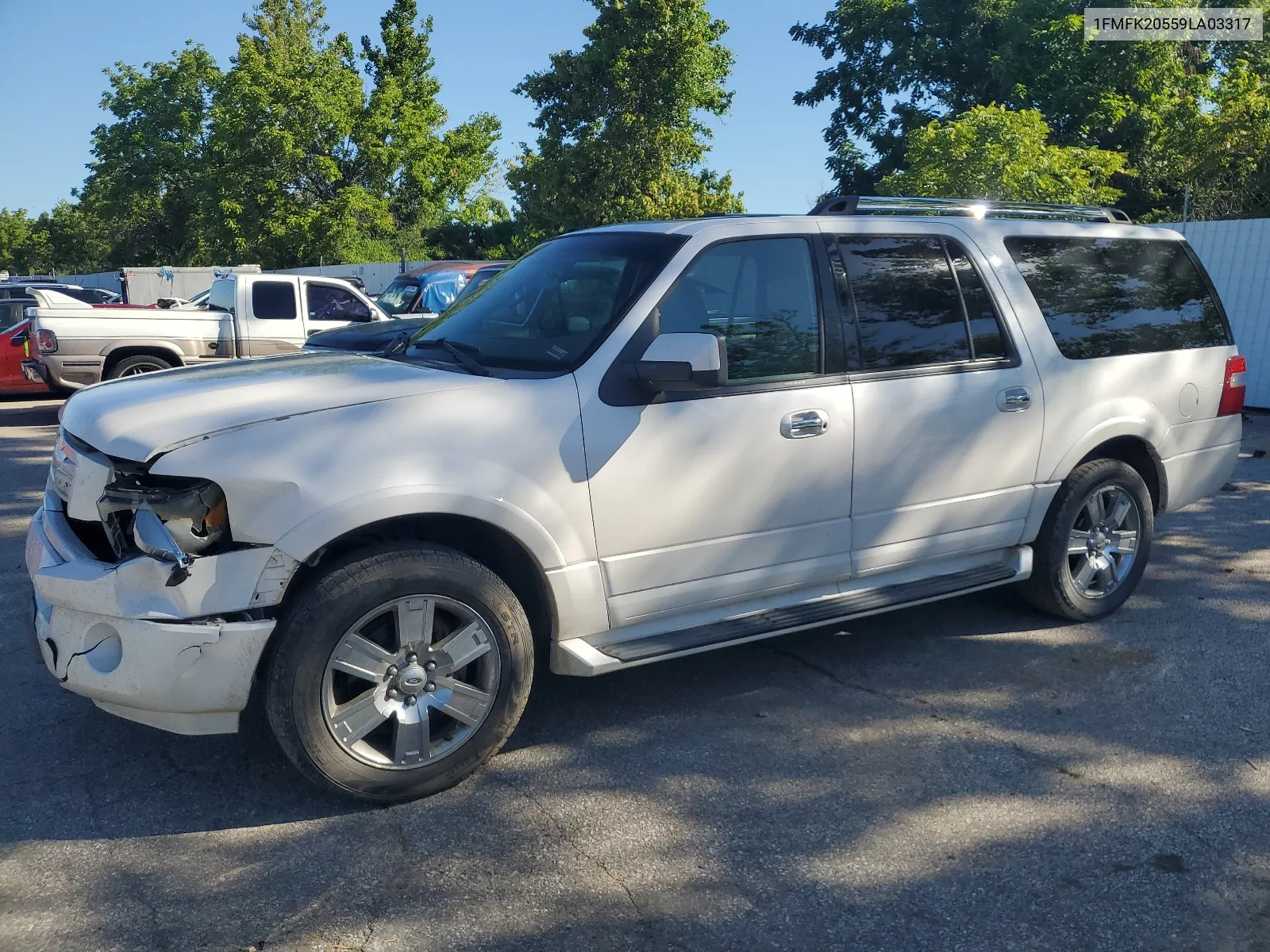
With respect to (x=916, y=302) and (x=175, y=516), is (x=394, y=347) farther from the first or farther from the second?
(x=916, y=302)

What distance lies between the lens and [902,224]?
4.87 m

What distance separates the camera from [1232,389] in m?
5.79

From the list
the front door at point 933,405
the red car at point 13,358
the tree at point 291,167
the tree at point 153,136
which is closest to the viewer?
the front door at point 933,405

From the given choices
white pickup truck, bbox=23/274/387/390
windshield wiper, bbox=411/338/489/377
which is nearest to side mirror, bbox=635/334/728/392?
windshield wiper, bbox=411/338/489/377

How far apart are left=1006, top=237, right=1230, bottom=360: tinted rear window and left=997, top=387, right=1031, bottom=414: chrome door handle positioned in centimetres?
36

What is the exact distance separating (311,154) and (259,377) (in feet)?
139

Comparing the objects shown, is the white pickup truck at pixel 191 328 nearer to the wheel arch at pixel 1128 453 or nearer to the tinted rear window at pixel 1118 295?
the tinted rear window at pixel 1118 295

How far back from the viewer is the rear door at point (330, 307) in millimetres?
14203

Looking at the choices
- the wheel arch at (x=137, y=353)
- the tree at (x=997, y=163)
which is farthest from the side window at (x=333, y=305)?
the tree at (x=997, y=163)

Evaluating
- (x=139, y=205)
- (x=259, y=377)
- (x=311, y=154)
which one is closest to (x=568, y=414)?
(x=259, y=377)

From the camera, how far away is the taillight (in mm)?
5773

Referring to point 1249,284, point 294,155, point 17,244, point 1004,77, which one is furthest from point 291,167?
point 17,244

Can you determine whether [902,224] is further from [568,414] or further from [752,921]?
[752,921]

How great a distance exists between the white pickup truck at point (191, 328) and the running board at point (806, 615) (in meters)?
9.32
